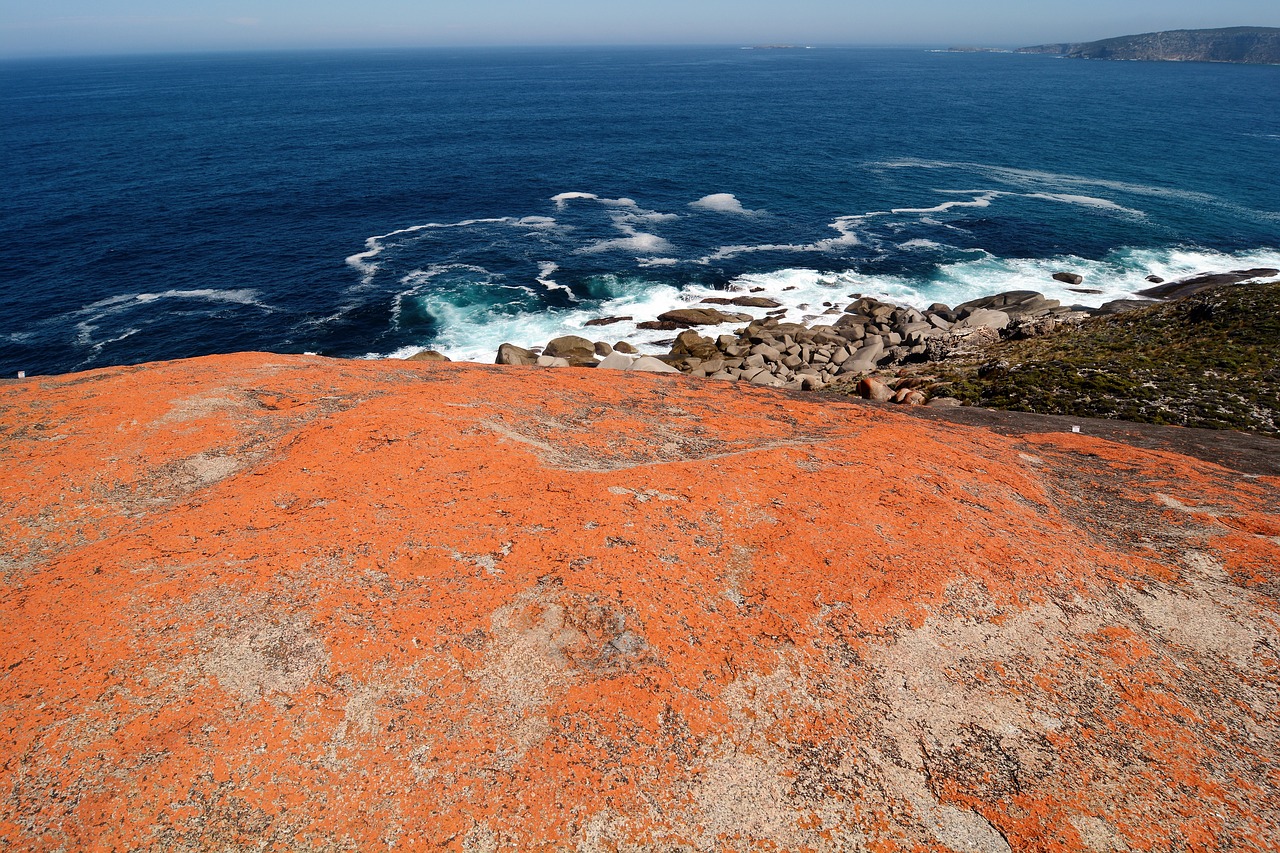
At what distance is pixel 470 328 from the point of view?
2028 inches

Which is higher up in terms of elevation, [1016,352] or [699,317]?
[1016,352]

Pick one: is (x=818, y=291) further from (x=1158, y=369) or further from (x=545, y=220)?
(x=545, y=220)

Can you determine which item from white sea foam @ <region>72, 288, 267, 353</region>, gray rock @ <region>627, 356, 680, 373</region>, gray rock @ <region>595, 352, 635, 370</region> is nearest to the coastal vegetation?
gray rock @ <region>627, 356, 680, 373</region>

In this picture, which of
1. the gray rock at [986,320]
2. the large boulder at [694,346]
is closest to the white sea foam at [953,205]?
the gray rock at [986,320]

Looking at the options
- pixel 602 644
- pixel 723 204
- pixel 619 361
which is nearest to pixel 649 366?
pixel 619 361

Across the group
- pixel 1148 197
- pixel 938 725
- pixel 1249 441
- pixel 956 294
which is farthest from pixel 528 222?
pixel 1148 197

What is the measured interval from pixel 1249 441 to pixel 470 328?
4721cm

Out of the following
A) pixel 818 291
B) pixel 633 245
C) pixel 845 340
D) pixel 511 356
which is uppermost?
pixel 633 245

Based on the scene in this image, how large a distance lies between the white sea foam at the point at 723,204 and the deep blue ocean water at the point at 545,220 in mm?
407

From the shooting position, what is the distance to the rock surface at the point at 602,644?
24.0ft

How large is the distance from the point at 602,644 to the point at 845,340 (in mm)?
41327

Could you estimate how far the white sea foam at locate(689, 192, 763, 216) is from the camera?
77.2 meters

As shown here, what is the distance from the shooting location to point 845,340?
46094mm

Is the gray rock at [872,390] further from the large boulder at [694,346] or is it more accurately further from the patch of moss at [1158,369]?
the large boulder at [694,346]
